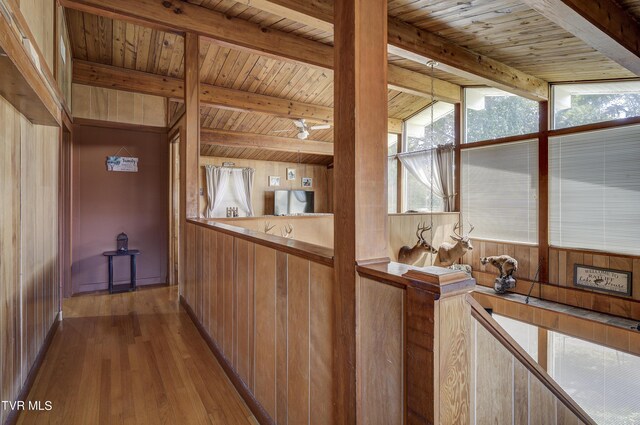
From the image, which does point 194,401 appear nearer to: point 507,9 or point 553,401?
point 553,401

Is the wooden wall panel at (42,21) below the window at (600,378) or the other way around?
the other way around

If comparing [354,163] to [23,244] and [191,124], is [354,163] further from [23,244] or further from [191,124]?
[191,124]

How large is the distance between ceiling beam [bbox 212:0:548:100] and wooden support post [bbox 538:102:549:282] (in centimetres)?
36

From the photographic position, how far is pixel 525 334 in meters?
4.76

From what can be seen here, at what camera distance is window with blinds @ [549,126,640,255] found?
4.21m

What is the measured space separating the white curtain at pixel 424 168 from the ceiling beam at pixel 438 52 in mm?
2024

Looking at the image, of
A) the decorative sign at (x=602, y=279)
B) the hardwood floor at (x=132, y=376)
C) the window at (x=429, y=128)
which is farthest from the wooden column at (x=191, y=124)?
the decorative sign at (x=602, y=279)

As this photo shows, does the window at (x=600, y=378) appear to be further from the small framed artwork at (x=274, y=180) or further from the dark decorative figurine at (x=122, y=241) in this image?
the small framed artwork at (x=274, y=180)

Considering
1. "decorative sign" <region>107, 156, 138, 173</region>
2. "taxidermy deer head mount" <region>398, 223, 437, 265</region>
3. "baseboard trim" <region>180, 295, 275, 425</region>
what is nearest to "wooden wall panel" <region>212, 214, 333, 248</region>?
"taxidermy deer head mount" <region>398, 223, 437, 265</region>

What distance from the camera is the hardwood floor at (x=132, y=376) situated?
6.04 feet

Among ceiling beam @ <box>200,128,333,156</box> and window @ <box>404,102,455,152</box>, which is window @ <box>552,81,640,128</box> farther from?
ceiling beam @ <box>200,128,333,156</box>

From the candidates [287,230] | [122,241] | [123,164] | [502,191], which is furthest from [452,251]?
[123,164]

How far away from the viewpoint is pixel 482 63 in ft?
13.8

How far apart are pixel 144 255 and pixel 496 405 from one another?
461 cm
